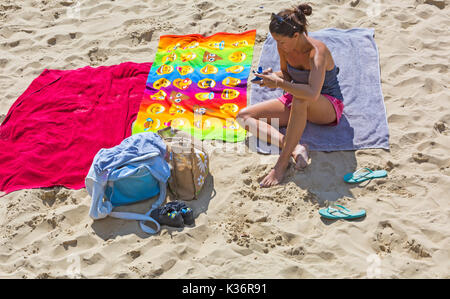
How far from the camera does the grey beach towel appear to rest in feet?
14.3

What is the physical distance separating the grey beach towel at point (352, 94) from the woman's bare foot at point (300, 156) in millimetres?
142

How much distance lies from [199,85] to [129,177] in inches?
63.1

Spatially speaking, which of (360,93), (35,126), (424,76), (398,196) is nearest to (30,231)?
(35,126)

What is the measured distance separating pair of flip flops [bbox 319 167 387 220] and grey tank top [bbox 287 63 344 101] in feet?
2.31

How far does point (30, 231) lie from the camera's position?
3.92 metres

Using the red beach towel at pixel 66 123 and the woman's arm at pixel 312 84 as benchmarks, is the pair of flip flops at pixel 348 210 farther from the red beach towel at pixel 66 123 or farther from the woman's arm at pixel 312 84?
the red beach towel at pixel 66 123

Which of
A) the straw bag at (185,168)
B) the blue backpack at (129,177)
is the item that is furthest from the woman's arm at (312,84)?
the blue backpack at (129,177)

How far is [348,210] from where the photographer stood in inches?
146

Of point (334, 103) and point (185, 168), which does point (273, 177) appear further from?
point (334, 103)

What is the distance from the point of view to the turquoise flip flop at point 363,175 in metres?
3.96

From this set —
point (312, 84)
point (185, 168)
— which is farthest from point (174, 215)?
point (312, 84)

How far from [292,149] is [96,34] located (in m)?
3.09

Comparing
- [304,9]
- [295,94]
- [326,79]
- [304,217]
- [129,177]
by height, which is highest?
[304,9]

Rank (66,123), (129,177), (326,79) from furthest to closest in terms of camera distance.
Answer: (66,123) < (326,79) < (129,177)
